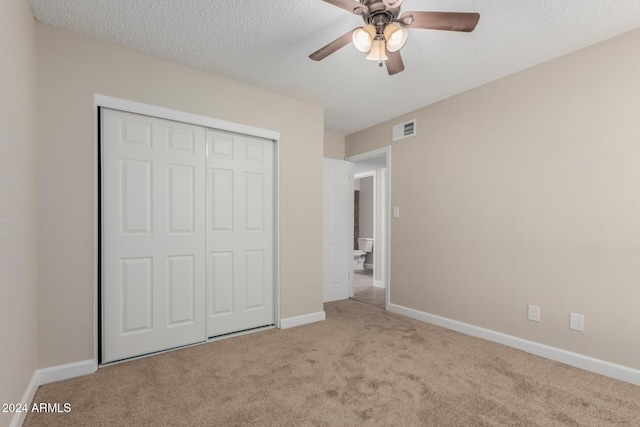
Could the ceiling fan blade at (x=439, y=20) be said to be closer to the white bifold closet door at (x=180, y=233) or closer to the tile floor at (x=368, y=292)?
the white bifold closet door at (x=180, y=233)

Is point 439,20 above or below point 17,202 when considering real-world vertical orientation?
above

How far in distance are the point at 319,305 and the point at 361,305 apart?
Answer: 915mm

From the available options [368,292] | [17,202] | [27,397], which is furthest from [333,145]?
[27,397]

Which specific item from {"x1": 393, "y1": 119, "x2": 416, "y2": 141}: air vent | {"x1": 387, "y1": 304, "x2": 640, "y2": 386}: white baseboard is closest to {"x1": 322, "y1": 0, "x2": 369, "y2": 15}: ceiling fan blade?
{"x1": 393, "y1": 119, "x2": 416, "y2": 141}: air vent

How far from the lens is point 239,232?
10.3 feet

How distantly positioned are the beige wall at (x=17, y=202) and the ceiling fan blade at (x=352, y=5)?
1.58m

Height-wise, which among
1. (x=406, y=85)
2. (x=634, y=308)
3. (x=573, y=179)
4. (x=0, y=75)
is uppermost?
(x=406, y=85)

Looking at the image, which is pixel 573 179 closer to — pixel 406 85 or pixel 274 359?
pixel 406 85

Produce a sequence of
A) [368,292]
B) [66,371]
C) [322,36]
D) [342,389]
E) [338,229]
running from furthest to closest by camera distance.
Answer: [368,292] < [338,229] < [322,36] < [66,371] < [342,389]

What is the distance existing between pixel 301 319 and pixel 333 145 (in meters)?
2.62

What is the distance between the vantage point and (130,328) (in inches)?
98.6

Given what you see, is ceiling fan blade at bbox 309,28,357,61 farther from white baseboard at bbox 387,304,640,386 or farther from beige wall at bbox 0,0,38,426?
white baseboard at bbox 387,304,640,386

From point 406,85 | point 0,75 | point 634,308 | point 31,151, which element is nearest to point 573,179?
point 634,308

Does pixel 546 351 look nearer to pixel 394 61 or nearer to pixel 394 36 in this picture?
pixel 394 61
